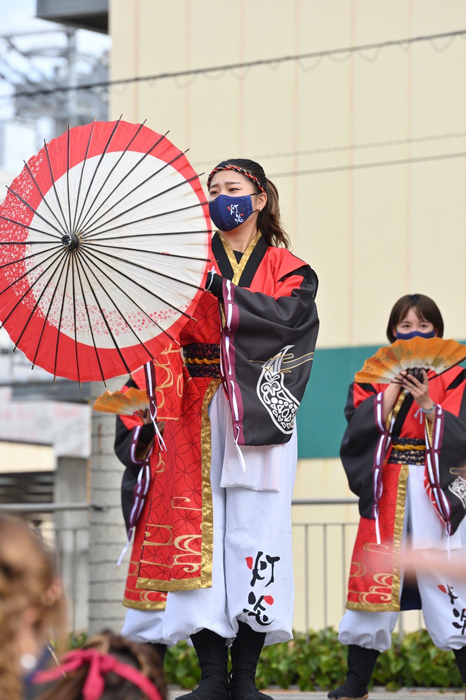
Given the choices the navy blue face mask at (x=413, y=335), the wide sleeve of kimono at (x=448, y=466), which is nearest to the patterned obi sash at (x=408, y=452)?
the wide sleeve of kimono at (x=448, y=466)

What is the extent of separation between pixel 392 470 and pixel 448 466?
277 mm

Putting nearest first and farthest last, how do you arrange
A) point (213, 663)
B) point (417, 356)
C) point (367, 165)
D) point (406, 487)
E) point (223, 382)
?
point (213, 663) < point (223, 382) < point (417, 356) < point (406, 487) < point (367, 165)

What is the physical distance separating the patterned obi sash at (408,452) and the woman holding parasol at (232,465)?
973mm

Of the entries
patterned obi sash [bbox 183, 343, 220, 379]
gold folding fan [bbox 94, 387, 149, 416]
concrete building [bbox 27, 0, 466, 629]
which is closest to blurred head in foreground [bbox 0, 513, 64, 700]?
patterned obi sash [bbox 183, 343, 220, 379]

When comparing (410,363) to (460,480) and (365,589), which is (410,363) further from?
(365,589)

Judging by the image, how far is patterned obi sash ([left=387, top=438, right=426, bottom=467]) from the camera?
4703mm

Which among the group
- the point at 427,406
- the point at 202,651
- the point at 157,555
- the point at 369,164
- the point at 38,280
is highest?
the point at 369,164

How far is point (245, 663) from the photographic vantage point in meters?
3.64

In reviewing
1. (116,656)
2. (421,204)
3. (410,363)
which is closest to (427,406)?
(410,363)

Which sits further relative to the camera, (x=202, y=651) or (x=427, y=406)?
(x=427, y=406)

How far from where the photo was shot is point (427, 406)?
452 centimetres

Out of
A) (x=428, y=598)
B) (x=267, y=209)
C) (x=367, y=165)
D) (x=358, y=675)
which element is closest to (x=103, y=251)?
(x=267, y=209)

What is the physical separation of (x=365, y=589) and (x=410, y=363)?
1049 millimetres

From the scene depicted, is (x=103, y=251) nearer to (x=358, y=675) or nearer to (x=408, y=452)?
(x=408, y=452)
